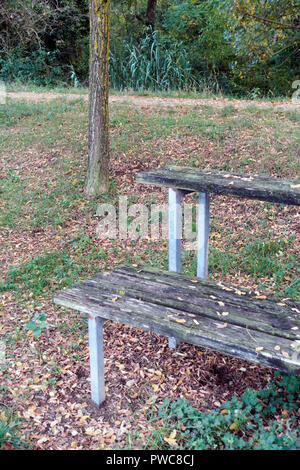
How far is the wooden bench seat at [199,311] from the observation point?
7.09 feet

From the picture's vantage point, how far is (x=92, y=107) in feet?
18.1

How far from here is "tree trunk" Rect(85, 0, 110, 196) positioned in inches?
206

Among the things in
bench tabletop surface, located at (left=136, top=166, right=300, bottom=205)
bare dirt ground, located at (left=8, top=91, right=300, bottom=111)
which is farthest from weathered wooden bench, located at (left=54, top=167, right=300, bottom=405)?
bare dirt ground, located at (left=8, top=91, right=300, bottom=111)

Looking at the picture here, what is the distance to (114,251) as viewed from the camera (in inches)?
193

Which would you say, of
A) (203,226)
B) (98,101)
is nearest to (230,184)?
(203,226)

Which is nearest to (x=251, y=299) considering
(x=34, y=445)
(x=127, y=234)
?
(x=34, y=445)

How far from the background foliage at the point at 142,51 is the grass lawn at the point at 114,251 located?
3521mm

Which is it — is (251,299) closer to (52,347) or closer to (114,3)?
(52,347)

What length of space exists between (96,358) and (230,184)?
4.47ft

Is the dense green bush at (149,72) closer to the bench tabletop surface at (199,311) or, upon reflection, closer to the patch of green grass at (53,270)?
the patch of green grass at (53,270)

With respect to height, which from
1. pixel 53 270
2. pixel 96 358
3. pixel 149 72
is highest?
pixel 149 72

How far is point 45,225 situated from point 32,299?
4.98 feet

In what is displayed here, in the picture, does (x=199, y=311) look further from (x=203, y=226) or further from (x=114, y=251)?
(x=114, y=251)

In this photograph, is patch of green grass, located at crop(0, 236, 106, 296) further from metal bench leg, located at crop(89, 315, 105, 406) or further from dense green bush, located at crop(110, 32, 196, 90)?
dense green bush, located at crop(110, 32, 196, 90)
